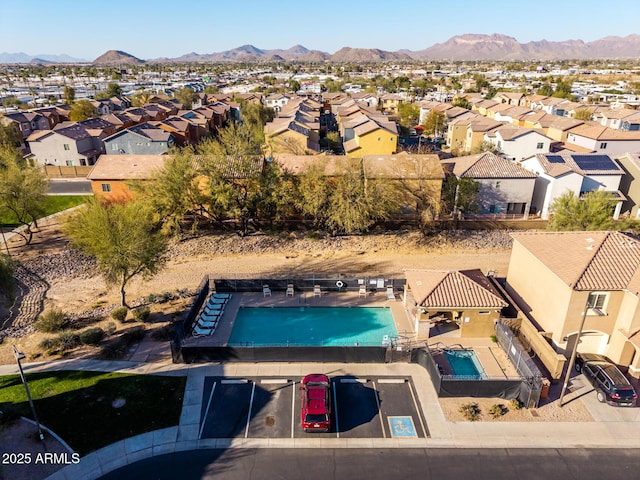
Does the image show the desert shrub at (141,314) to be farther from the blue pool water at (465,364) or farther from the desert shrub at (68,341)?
the blue pool water at (465,364)

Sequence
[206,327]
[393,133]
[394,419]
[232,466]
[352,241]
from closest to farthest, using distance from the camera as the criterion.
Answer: [232,466] < [394,419] < [206,327] < [352,241] < [393,133]

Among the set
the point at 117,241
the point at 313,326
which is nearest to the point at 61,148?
the point at 117,241

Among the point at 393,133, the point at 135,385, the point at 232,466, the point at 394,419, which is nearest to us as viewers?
the point at 232,466

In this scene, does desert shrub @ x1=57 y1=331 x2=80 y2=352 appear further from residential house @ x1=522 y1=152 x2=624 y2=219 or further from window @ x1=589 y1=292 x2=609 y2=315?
residential house @ x1=522 y1=152 x2=624 y2=219

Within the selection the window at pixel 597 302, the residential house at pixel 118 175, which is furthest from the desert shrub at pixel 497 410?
the residential house at pixel 118 175

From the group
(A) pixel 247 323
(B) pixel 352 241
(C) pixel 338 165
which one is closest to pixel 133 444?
(A) pixel 247 323

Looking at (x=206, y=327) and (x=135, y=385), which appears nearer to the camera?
(x=135, y=385)

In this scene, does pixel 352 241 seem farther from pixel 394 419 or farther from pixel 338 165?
pixel 394 419

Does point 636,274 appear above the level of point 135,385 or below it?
above
